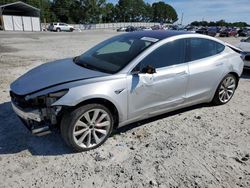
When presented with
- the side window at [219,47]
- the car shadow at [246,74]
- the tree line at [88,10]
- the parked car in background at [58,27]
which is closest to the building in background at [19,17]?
the parked car in background at [58,27]

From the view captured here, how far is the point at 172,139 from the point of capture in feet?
13.0

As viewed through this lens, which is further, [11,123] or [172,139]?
[11,123]

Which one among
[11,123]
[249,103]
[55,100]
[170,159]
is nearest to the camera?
[55,100]

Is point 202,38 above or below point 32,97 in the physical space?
above

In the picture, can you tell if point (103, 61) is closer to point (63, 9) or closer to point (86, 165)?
point (86, 165)

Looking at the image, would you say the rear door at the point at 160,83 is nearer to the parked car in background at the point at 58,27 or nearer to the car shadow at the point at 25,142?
the car shadow at the point at 25,142

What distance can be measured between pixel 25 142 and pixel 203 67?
130 inches

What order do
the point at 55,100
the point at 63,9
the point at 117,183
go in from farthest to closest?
1. the point at 63,9
2. the point at 55,100
3. the point at 117,183

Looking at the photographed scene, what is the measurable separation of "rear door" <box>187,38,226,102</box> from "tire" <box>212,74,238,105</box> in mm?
256

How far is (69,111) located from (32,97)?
0.51 metres

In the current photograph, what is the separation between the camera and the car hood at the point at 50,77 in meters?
3.40

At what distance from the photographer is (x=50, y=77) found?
3.64 meters

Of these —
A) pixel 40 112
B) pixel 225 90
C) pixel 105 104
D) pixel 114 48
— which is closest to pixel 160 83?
pixel 105 104

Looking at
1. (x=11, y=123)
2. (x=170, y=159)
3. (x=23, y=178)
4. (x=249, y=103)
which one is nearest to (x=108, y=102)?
(x=170, y=159)
